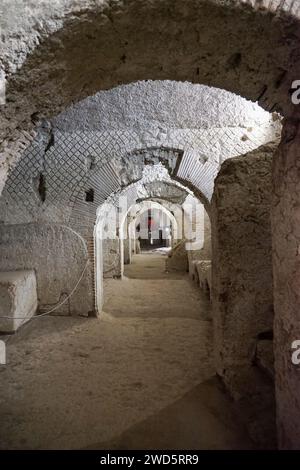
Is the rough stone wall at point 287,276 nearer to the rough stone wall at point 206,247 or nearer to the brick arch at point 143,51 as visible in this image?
the brick arch at point 143,51

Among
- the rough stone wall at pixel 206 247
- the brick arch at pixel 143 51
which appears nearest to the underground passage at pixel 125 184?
the brick arch at pixel 143 51

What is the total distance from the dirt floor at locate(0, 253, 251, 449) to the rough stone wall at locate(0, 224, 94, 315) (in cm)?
54

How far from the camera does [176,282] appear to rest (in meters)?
8.14

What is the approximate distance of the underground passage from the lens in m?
1.45

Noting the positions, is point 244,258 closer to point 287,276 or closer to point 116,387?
point 287,276

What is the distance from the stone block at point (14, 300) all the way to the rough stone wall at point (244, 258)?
2.76 m

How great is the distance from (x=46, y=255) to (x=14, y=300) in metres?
1.01

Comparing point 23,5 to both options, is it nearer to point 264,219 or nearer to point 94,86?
point 94,86

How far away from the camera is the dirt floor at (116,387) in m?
2.17

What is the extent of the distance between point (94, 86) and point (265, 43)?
0.95 m

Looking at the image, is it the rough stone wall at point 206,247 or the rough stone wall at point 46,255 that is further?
the rough stone wall at point 206,247

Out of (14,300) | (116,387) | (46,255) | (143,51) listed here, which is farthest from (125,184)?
(143,51)

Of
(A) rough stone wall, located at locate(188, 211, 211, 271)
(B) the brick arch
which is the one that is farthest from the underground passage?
(A) rough stone wall, located at locate(188, 211, 211, 271)
